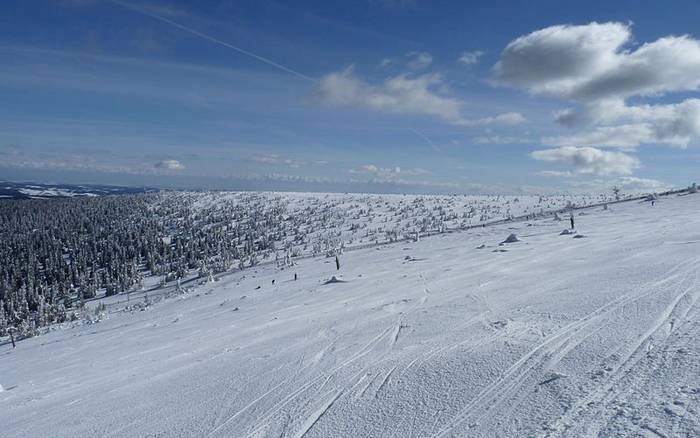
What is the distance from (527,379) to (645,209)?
42377mm

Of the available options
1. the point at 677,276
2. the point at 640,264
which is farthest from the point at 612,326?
the point at 640,264

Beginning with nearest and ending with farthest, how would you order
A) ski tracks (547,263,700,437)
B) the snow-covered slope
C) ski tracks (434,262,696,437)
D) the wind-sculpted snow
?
ski tracks (547,263,700,437)
the snow-covered slope
ski tracks (434,262,696,437)
the wind-sculpted snow

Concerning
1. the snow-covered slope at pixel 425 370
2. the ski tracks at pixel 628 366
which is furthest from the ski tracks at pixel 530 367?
the ski tracks at pixel 628 366

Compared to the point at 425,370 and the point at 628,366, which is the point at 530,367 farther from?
the point at 425,370

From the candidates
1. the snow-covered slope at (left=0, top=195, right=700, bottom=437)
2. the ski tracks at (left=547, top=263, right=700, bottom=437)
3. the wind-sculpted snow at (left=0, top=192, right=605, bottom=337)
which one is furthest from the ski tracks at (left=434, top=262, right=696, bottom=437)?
the wind-sculpted snow at (left=0, top=192, right=605, bottom=337)

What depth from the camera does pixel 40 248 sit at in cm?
11862

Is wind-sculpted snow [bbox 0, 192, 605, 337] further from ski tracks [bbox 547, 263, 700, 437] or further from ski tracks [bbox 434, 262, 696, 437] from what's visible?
ski tracks [bbox 434, 262, 696, 437]

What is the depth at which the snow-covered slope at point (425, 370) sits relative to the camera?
5691 millimetres

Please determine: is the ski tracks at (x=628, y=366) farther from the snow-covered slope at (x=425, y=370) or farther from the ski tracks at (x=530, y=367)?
the ski tracks at (x=530, y=367)

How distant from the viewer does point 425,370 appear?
24.6 ft

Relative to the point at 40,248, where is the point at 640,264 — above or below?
above

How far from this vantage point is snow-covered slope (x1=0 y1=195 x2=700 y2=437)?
18.7 feet

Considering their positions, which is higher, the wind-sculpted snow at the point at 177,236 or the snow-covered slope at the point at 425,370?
the snow-covered slope at the point at 425,370

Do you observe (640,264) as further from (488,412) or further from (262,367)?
(262,367)
